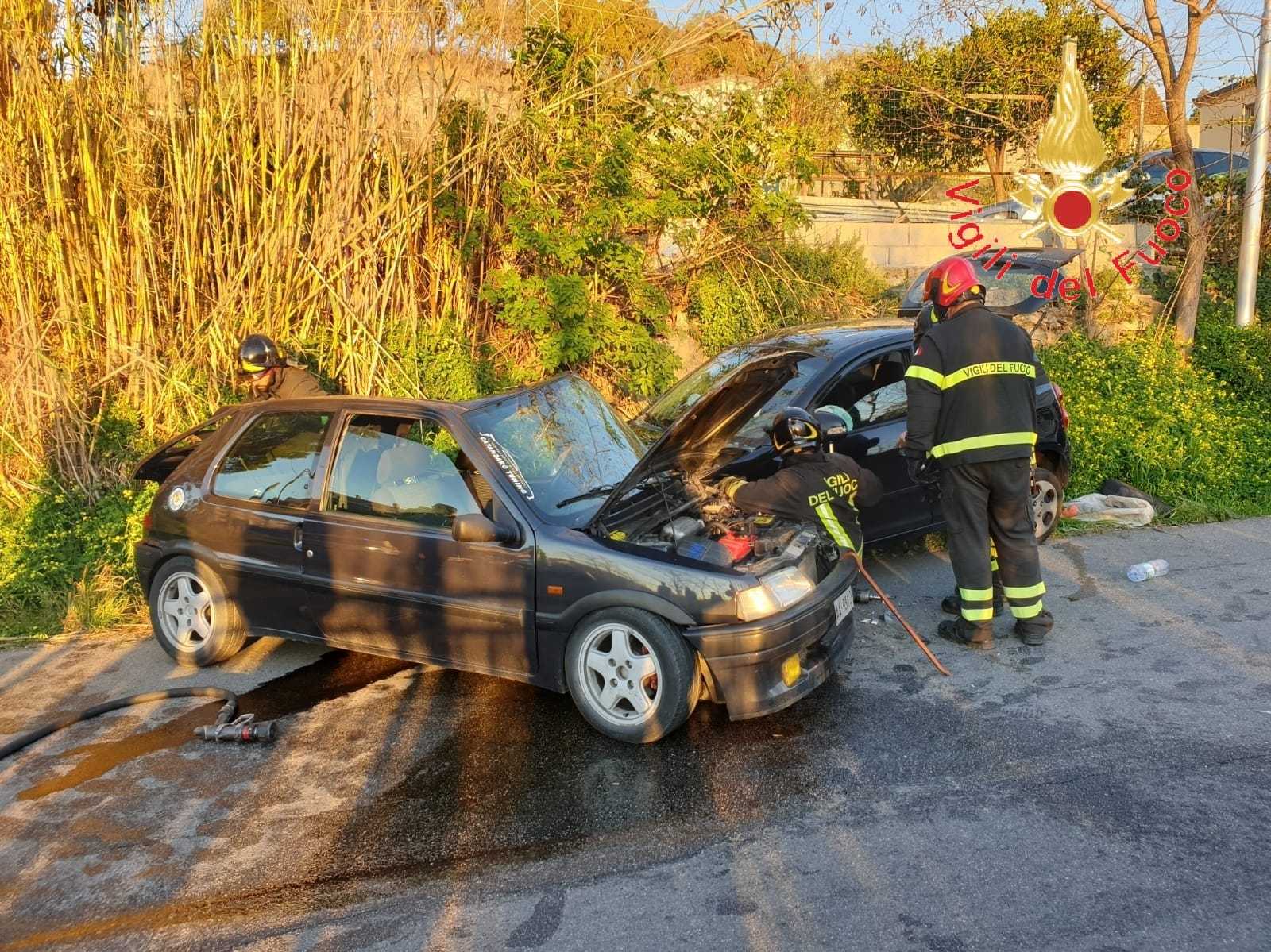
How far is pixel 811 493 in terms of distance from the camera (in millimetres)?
4809

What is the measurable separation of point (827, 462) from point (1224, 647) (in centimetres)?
212

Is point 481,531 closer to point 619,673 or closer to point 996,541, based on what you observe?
point 619,673

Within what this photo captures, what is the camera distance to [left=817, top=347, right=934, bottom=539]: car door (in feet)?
19.9

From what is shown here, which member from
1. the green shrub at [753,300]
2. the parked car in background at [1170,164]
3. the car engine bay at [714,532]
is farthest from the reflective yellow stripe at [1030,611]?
the parked car in background at [1170,164]

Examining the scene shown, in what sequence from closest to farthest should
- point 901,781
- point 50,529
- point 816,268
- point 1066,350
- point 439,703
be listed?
1. point 901,781
2. point 439,703
3. point 50,529
4. point 1066,350
5. point 816,268

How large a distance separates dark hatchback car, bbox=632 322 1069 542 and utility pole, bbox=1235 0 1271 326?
4221 millimetres

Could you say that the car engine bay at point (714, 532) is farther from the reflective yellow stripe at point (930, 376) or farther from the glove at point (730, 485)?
the reflective yellow stripe at point (930, 376)

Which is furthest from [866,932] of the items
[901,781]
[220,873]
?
[220,873]

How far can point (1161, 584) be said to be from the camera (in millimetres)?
6027

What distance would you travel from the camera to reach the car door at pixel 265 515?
5.01 m

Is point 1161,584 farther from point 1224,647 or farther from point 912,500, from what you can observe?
point 912,500

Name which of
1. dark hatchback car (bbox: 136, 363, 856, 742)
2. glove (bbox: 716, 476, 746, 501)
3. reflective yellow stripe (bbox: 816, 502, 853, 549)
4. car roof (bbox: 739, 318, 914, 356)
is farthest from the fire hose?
car roof (bbox: 739, 318, 914, 356)

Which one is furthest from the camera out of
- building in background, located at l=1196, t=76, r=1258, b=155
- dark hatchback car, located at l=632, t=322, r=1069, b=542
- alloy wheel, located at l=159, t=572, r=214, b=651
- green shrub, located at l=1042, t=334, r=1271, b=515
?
building in background, located at l=1196, t=76, r=1258, b=155

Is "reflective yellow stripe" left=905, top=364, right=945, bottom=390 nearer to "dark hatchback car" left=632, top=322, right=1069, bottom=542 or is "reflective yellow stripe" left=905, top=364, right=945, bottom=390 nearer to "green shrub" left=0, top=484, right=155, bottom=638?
"dark hatchback car" left=632, top=322, right=1069, bottom=542
